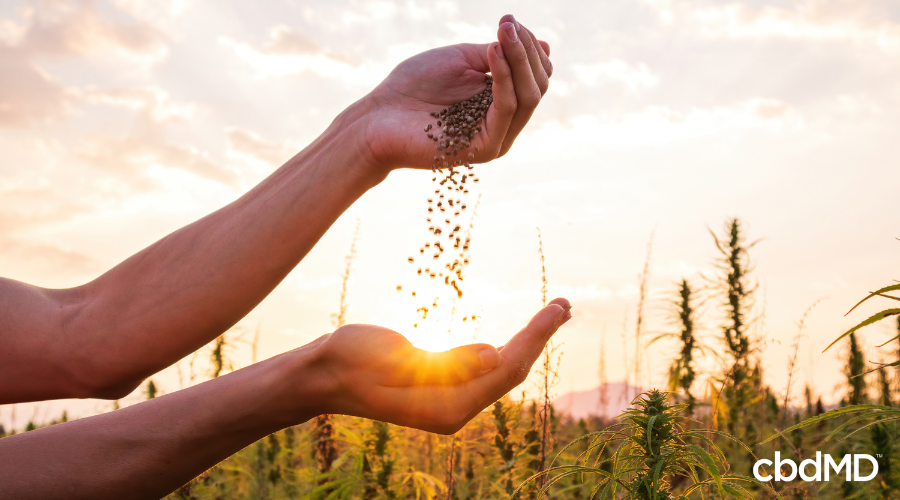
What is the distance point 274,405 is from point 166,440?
1.09ft


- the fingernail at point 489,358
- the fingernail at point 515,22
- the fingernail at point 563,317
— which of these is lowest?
the fingernail at point 489,358

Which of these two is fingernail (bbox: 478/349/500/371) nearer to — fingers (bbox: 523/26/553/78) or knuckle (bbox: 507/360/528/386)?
knuckle (bbox: 507/360/528/386)

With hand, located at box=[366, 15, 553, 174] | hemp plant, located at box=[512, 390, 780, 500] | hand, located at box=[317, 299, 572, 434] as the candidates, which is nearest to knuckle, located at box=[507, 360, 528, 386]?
hand, located at box=[317, 299, 572, 434]

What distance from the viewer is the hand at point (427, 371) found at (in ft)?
5.89

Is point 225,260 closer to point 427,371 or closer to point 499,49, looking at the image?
point 427,371

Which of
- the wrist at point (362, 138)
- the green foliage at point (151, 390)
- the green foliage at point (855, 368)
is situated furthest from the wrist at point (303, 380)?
the green foliage at point (855, 368)

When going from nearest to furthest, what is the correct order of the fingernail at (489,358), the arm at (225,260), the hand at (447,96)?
the fingernail at (489,358)
the hand at (447,96)
the arm at (225,260)

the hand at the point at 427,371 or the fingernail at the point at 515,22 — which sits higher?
the fingernail at the point at 515,22

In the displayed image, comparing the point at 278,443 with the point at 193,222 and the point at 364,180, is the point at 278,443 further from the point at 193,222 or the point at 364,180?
the point at 364,180

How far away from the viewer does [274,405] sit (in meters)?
1.85

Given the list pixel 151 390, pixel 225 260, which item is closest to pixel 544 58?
pixel 225 260

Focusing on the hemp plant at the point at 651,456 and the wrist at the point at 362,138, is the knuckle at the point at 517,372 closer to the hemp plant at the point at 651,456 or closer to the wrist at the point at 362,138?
the hemp plant at the point at 651,456

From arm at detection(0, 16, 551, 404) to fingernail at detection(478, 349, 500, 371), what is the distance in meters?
0.92

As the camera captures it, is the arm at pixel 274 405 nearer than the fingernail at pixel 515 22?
Yes
